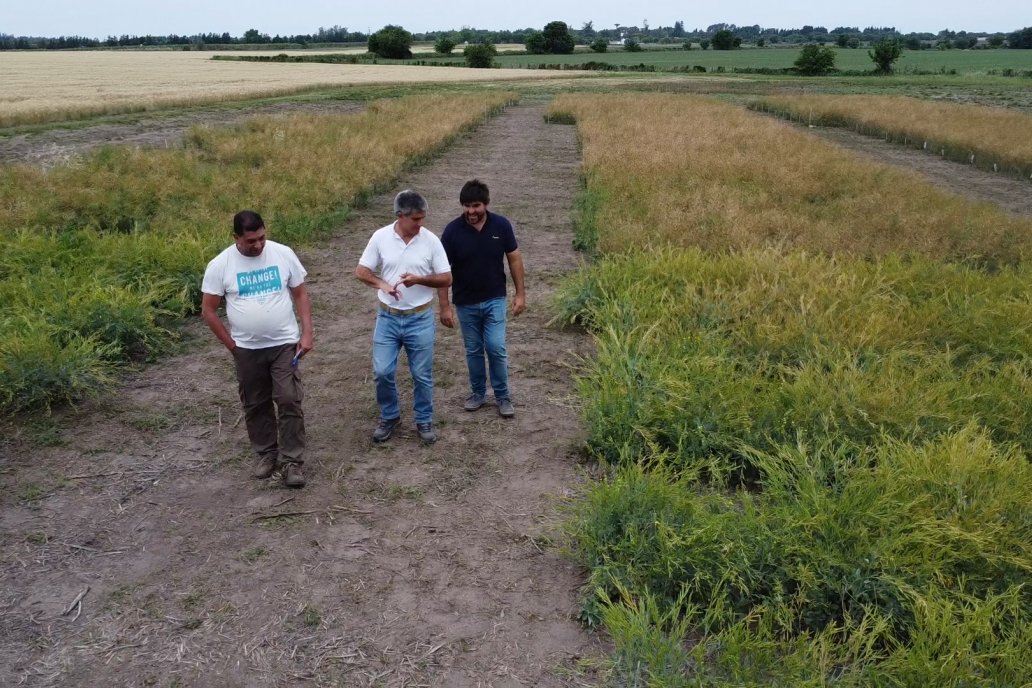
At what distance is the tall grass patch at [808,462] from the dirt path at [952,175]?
5643mm

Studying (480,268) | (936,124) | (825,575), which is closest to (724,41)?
(936,124)

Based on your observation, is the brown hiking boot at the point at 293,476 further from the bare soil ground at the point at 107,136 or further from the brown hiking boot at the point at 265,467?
the bare soil ground at the point at 107,136

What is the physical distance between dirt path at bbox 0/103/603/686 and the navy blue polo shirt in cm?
101

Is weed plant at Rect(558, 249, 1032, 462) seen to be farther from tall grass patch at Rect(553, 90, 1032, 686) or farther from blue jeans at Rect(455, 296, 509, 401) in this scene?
blue jeans at Rect(455, 296, 509, 401)

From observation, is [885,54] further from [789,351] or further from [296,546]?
[296,546]

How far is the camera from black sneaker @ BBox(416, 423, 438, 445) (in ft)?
16.8

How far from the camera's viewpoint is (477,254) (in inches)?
203

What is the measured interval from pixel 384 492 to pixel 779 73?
224ft

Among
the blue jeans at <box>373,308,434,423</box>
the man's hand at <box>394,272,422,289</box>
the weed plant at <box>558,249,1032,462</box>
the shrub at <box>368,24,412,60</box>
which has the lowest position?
the weed plant at <box>558,249,1032,462</box>

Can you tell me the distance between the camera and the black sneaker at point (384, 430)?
514cm

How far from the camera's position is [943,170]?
→ 17.4m

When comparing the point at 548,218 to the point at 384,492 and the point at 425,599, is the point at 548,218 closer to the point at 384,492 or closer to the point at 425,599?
the point at 384,492

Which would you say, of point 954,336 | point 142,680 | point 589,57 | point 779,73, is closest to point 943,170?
point 954,336

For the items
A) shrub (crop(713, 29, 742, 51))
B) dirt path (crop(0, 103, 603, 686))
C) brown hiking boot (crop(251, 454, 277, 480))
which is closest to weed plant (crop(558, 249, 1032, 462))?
dirt path (crop(0, 103, 603, 686))
